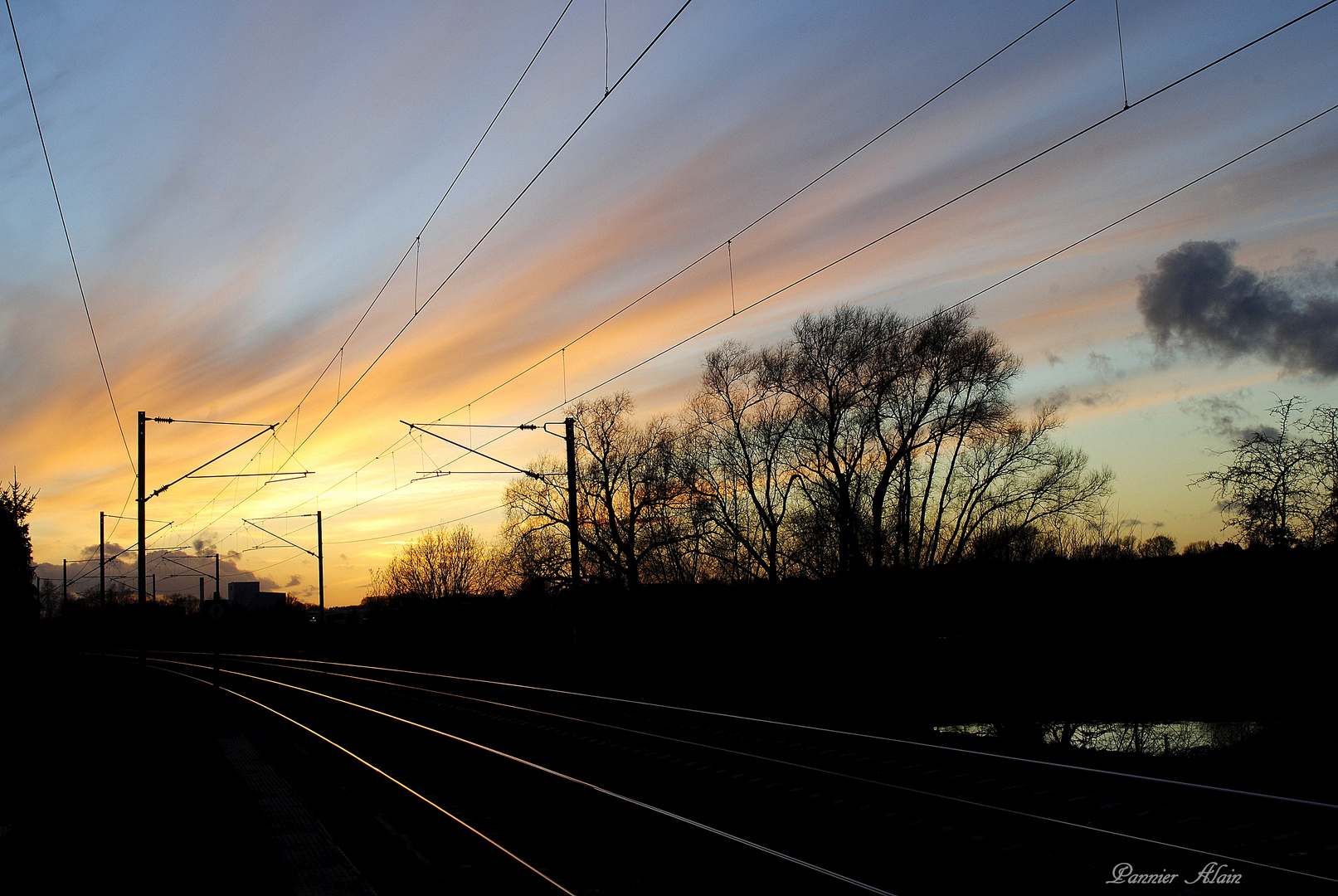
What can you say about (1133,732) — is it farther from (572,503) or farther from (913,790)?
(572,503)

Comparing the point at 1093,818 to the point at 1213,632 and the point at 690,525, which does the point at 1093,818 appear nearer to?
the point at 1213,632

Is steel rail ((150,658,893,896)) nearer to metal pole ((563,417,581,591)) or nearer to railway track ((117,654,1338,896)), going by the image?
railway track ((117,654,1338,896))

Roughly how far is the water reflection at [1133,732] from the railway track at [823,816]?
31.0 ft

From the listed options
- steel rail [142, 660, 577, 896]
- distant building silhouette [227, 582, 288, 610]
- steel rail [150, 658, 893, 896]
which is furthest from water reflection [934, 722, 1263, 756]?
distant building silhouette [227, 582, 288, 610]

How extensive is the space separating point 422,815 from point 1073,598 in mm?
27532

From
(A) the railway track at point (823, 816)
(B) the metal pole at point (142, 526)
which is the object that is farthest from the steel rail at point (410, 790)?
(B) the metal pole at point (142, 526)

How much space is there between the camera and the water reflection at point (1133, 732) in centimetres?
2183

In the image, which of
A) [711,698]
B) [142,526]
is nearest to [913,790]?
[711,698]

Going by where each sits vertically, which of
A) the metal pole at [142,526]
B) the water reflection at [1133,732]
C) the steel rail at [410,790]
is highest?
the metal pole at [142,526]

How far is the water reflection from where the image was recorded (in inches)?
859

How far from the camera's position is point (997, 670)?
30094 millimetres

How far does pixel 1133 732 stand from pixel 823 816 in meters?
17.1

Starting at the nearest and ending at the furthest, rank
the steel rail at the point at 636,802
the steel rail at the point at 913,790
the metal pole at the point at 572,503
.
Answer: the steel rail at the point at 913,790
the steel rail at the point at 636,802
the metal pole at the point at 572,503

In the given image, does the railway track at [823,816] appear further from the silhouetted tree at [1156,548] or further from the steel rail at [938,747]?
the silhouetted tree at [1156,548]
